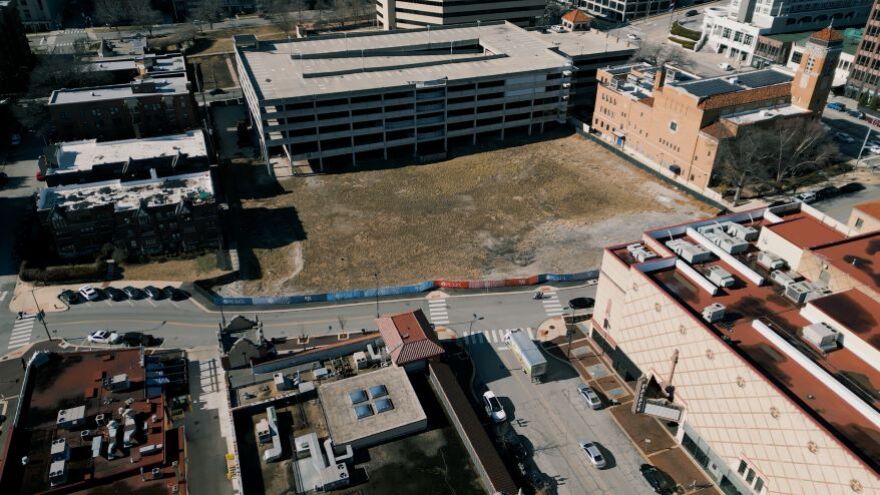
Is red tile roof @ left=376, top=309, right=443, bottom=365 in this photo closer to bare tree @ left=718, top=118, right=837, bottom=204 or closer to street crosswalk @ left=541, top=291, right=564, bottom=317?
street crosswalk @ left=541, top=291, right=564, bottom=317

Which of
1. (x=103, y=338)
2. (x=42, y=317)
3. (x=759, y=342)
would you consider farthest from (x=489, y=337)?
(x=42, y=317)

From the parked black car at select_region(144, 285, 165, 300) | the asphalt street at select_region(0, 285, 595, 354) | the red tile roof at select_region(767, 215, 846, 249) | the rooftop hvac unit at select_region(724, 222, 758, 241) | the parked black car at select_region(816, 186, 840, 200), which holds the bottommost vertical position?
the asphalt street at select_region(0, 285, 595, 354)

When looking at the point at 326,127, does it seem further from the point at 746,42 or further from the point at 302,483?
the point at 746,42

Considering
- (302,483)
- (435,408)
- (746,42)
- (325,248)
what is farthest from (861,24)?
(302,483)

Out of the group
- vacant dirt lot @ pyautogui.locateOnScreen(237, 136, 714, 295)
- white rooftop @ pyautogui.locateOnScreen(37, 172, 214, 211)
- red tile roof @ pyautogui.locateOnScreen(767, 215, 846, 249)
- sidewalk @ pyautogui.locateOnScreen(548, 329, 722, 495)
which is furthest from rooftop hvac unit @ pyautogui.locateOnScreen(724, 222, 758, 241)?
white rooftop @ pyautogui.locateOnScreen(37, 172, 214, 211)

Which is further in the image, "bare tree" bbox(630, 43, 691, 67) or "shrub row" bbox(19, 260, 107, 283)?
"bare tree" bbox(630, 43, 691, 67)

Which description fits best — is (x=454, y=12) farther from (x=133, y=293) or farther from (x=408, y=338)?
(x=408, y=338)

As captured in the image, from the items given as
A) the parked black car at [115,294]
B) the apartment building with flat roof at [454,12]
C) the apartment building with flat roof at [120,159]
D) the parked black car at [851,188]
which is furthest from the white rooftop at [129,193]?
the parked black car at [851,188]
